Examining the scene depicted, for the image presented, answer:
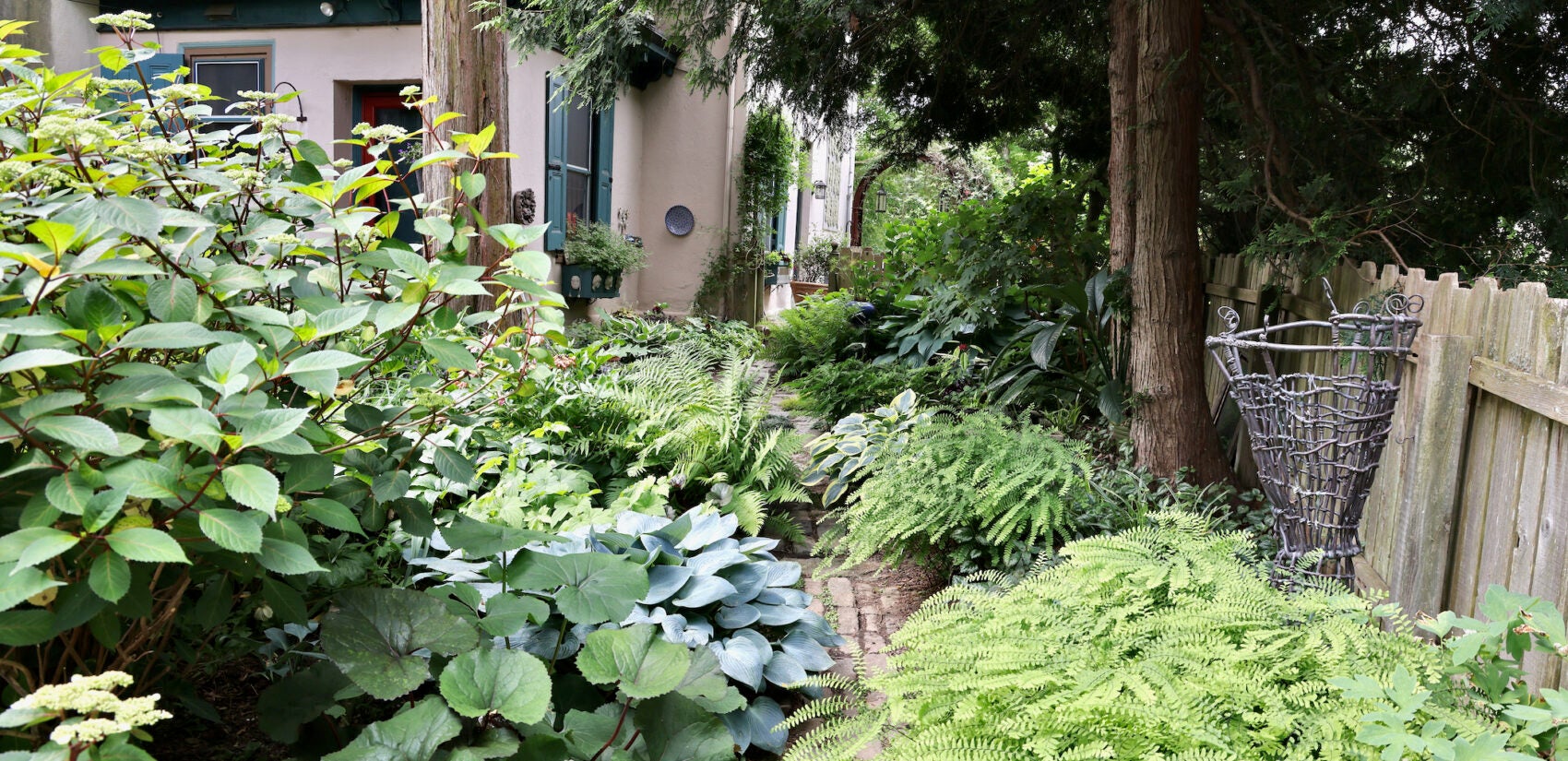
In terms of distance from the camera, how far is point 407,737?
1805 mm

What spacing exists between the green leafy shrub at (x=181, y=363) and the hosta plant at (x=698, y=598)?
0.47 m

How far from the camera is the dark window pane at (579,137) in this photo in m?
8.83

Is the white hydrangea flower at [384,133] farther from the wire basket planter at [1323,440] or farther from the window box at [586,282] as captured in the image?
the window box at [586,282]

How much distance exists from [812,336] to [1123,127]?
11.5 ft

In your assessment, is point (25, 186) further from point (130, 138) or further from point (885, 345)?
point (885, 345)

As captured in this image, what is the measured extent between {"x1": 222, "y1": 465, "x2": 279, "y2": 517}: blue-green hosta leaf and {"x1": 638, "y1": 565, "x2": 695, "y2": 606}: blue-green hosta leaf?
1442mm

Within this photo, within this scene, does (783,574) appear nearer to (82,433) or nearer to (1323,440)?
(1323,440)

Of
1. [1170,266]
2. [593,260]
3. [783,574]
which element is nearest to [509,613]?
[783,574]

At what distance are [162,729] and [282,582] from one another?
0.69 m

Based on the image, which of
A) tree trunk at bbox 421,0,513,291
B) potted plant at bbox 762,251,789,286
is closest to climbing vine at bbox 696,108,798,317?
potted plant at bbox 762,251,789,286

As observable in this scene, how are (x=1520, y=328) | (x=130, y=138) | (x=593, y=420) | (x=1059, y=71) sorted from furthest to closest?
(x=1059, y=71), (x=593, y=420), (x=1520, y=328), (x=130, y=138)

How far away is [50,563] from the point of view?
140 centimetres

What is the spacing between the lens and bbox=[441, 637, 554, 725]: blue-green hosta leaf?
1.76 m

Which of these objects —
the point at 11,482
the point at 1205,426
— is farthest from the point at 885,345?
the point at 11,482
